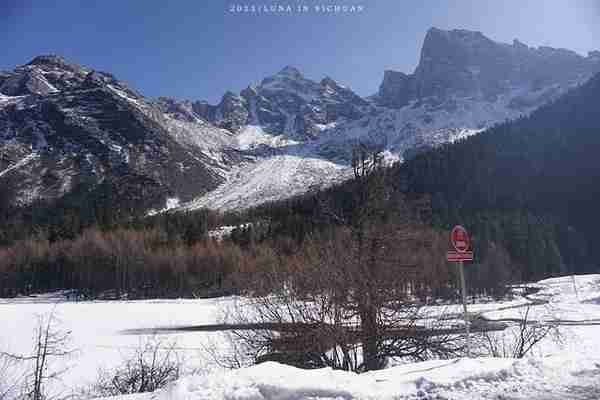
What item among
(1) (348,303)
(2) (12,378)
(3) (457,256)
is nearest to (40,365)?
(2) (12,378)

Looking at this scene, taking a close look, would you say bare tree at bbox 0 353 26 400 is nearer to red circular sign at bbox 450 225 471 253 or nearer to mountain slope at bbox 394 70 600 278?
red circular sign at bbox 450 225 471 253

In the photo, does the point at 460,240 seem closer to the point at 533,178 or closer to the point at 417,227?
the point at 417,227

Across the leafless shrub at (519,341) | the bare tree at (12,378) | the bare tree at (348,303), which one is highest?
the bare tree at (348,303)

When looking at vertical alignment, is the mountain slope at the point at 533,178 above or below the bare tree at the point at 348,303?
above

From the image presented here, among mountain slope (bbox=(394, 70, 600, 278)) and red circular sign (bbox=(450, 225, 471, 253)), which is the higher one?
mountain slope (bbox=(394, 70, 600, 278))

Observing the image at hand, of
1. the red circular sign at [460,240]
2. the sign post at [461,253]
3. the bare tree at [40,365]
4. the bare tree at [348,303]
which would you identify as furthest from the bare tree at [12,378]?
the red circular sign at [460,240]

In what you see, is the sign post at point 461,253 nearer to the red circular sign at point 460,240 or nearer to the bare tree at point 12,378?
the red circular sign at point 460,240

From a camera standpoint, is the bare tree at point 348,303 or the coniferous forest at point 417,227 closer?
the bare tree at point 348,303

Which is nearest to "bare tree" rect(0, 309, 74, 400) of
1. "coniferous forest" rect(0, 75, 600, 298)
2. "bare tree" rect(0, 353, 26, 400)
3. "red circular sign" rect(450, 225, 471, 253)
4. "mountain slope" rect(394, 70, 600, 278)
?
"bare tree" rect(0, 353, 26, 400)

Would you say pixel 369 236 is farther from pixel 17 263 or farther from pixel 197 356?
pixel 17 263

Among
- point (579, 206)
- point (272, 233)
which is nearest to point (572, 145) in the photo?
point (579, 206)

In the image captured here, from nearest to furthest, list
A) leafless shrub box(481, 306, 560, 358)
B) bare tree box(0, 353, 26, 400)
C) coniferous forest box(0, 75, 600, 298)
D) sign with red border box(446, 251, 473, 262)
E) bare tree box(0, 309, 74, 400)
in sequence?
sign with red border box(446, 251, 473, 262) → leafless shrub box(481, 306, 560, 358) → bare tree box(0, 309, 74, 400) → coniferous forest box(0, 75, 600, 298) → bare tree box(0, 353, 26, 400)

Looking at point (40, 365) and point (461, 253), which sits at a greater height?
point (461, 253)

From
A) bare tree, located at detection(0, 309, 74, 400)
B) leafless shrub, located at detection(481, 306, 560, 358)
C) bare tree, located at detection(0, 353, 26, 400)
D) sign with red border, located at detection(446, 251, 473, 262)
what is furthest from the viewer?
bare tree, located at detection(0, 353, 26, 400)
